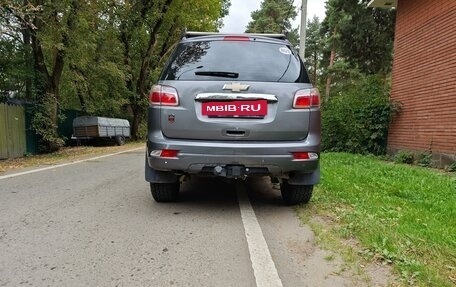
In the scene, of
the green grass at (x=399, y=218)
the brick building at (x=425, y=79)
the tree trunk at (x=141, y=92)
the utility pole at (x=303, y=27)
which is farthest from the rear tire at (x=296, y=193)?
the tree trunk at (x=141, y=92)

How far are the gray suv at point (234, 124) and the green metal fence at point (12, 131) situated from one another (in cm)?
1039

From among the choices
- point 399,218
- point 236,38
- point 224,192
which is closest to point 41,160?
point 224,192

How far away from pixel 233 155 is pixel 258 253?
3.94 feet

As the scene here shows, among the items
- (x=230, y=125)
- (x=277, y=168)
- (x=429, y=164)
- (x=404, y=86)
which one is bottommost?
(x=429, y=164)

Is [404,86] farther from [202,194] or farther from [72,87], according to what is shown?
[72,87]

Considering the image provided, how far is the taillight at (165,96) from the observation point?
4570mm

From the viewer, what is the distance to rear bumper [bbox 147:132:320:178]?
14.7ft

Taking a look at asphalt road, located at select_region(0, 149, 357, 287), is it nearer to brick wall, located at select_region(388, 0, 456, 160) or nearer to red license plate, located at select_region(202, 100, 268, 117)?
red license plate, located at select_region(202, 100, 268, 117)

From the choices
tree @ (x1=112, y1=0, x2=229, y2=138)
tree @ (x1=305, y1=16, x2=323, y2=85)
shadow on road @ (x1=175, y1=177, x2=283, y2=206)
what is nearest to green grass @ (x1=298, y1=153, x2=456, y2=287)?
shadow on road @ (x1=175, y1=177, x2=283, y2=206)

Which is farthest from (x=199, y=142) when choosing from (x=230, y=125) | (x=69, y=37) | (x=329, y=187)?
(x=69, y=37)

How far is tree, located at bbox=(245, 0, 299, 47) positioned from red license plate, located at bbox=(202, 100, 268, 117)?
44.0 meters

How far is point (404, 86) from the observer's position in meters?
13.2

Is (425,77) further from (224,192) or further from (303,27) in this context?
(224,192)

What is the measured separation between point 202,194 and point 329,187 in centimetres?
192
